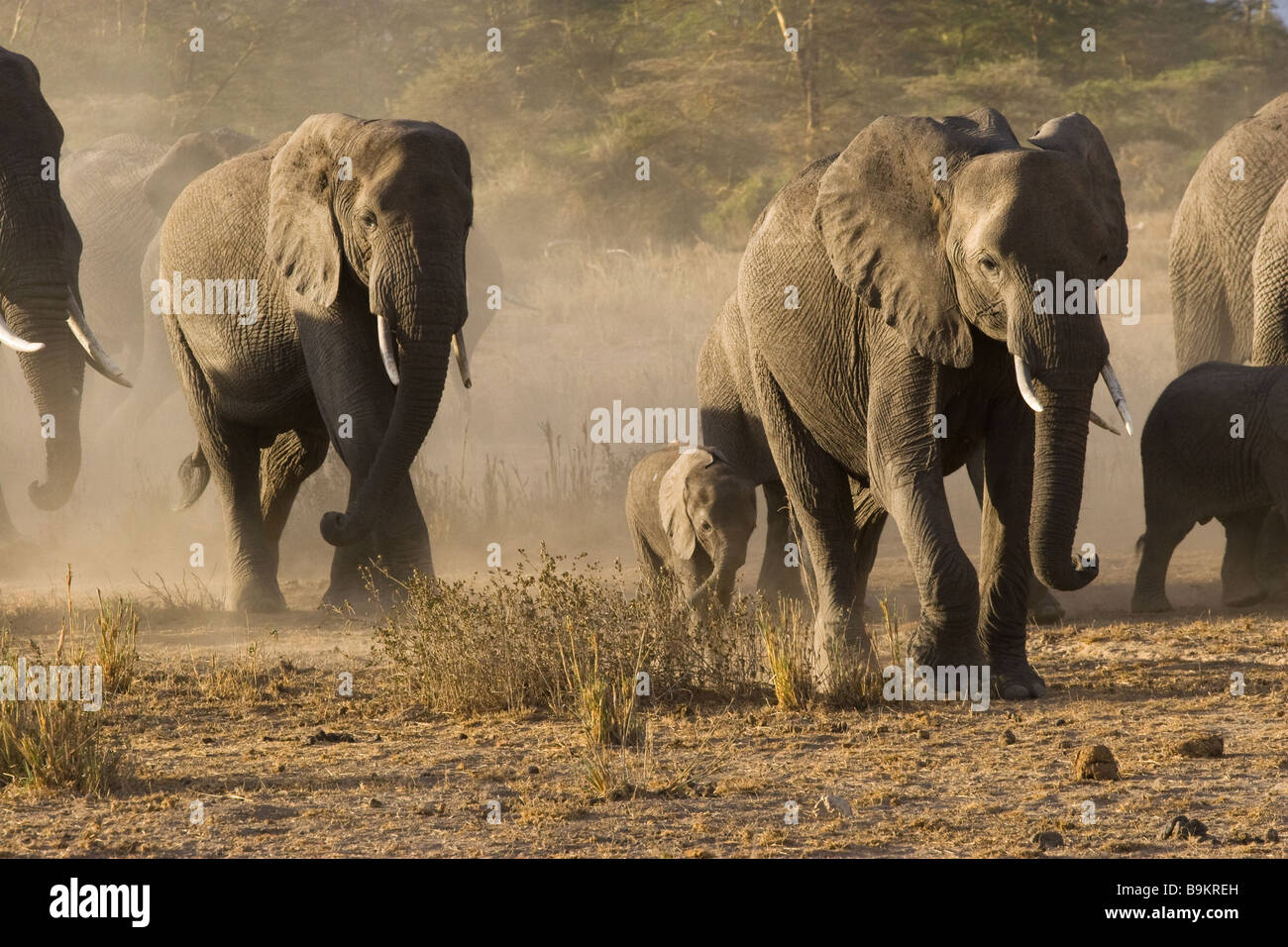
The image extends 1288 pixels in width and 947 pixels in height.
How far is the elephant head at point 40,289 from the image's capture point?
8.90m

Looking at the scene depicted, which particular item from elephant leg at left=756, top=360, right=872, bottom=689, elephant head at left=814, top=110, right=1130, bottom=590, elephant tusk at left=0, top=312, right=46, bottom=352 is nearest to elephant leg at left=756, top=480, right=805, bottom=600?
elephant leg at left=756, top=360, right=872, bottom=689

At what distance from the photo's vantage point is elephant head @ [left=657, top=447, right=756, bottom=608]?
9.52m

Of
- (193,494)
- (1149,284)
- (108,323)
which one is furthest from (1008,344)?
(1149,284)

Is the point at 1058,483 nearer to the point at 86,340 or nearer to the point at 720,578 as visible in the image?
the point at 720,578

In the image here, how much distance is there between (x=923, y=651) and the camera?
300 inches

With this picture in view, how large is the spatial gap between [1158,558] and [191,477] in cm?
597

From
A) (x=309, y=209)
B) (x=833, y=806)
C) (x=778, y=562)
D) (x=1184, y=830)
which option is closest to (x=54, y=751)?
(x=833, y=806)

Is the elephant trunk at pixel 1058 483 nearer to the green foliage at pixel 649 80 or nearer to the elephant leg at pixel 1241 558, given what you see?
the elephant leg at pixel 1241 558

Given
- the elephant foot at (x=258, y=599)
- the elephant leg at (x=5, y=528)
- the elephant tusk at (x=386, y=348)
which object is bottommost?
the elephant foot at (x=258, y=599)

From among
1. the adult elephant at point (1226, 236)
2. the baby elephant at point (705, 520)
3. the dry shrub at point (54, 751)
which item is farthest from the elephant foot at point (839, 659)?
the adult elephant at point (1226, 236)

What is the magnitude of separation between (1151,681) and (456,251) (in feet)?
12.6

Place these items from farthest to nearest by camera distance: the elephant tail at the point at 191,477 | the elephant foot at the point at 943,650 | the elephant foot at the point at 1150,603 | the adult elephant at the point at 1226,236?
the adult elephant at the point at 1226,236, the elephant tail at the point at 191,477, the elephant foot at the point at 1150,603, the elephant foot at the point at 943,650

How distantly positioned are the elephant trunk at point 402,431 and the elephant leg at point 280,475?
72.2 inches

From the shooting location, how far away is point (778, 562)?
422 inches
